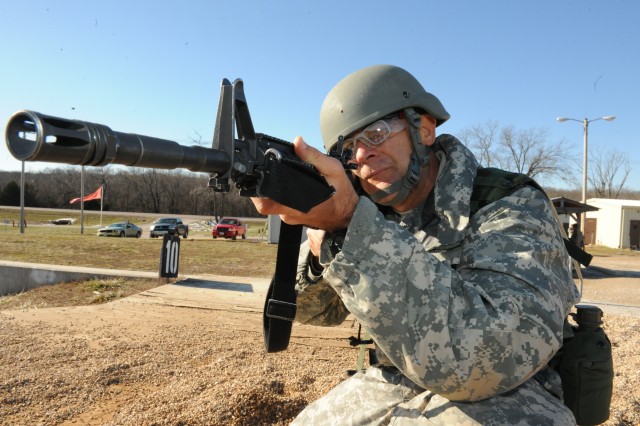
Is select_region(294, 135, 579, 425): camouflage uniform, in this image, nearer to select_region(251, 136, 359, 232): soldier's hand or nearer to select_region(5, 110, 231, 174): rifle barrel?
select_region(251, 136, 359, 232): soldier's hand

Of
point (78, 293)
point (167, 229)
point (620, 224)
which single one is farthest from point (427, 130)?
point (620, 224)

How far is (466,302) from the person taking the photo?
1.66 metres

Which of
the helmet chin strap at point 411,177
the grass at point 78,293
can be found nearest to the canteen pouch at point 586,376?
the helmet chin strap at point 411,177

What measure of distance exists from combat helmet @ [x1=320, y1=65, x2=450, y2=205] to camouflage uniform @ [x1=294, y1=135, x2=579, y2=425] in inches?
18.2

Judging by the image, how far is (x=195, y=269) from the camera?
1437cm

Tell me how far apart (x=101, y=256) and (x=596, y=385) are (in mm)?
17519

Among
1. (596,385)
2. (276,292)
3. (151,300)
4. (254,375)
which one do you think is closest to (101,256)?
(151,300)

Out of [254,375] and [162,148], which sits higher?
[162,148]

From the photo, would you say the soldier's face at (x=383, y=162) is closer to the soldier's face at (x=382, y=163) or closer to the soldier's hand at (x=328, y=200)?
the soldier's face at (x=382, y=163)

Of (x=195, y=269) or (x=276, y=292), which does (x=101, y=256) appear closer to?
(x=195, y=269)

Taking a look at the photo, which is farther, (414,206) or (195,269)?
(195,269)

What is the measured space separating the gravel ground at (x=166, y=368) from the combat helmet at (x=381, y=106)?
2.05m

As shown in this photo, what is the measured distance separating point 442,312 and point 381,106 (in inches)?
55.3

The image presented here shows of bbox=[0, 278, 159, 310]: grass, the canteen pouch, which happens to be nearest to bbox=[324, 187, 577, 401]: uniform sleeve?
the canteen pouch
